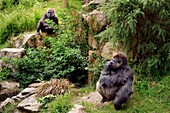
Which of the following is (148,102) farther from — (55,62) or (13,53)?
(13,53)

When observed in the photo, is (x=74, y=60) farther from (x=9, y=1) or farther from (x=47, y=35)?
(x=9, y=1)

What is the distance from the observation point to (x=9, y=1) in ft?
54.1

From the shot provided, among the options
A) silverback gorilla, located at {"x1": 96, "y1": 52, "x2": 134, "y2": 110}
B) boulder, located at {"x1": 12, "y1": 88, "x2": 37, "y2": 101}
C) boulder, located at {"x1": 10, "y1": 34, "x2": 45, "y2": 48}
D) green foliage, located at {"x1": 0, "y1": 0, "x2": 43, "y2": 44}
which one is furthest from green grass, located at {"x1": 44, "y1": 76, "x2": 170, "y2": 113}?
green foliage, located at {"x1": 0, "y1": 0, "x2": 43, "y2": 44}

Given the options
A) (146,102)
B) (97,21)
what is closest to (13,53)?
(97,21)

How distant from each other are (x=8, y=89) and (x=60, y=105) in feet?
9.76

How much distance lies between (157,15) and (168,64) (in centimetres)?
113

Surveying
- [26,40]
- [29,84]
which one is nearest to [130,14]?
[29,84]

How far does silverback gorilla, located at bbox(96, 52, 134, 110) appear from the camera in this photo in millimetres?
5945

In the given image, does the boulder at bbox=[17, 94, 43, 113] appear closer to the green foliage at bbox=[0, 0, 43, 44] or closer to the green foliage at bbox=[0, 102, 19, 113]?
the green foliage at bbox=[0, 102, 19, 113]

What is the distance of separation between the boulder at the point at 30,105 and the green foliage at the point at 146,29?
2.38 meters

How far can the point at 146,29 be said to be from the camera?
7.10m

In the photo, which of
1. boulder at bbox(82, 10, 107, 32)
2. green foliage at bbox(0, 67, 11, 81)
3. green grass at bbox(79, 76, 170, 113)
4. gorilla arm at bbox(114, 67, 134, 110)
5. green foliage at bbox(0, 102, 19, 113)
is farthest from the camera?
green foliage at bbox(0, 67, 11, 81)

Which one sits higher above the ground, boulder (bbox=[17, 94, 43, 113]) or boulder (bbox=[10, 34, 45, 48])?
boulder (bbox=[10, 34, 45, 48])

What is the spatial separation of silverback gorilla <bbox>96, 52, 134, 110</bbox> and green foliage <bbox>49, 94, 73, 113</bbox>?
1010 mm
